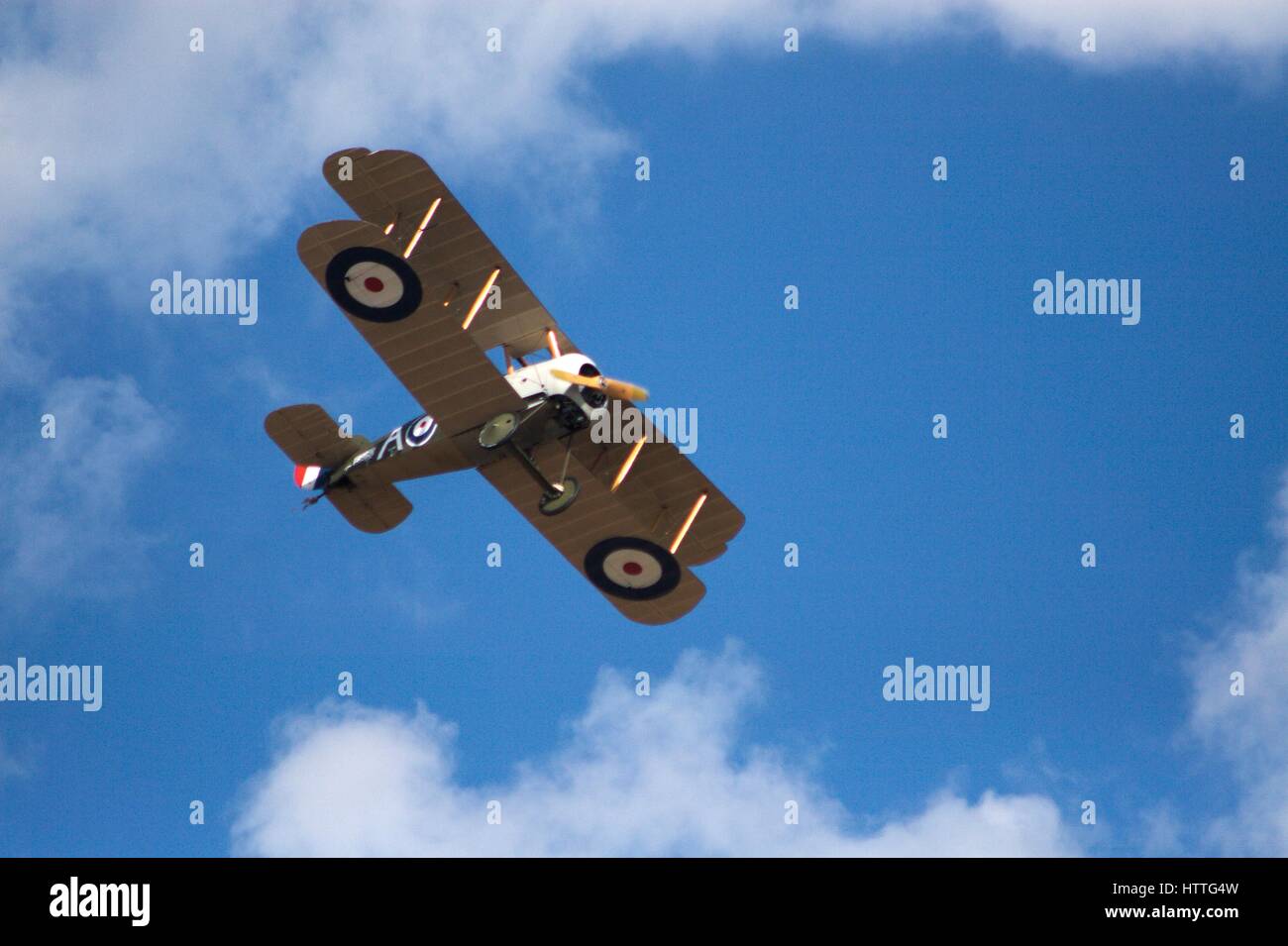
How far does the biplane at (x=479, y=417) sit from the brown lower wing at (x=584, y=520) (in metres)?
0.02

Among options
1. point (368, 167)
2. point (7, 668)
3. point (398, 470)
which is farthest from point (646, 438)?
point (7, 668)

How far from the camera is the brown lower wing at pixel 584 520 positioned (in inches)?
1145

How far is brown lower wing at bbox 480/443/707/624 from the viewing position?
2909cm

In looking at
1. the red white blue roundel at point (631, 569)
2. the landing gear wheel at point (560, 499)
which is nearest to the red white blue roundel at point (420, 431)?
the landing gear wheel at point (560, 499)

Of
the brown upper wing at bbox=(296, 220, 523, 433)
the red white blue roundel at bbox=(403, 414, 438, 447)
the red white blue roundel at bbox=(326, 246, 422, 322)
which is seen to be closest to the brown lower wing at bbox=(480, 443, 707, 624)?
the red white blue roundel at bbox=(403, 414, 438, 447)

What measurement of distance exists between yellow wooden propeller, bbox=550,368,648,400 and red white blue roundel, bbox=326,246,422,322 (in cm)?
219

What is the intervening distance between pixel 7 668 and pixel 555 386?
1009 cm

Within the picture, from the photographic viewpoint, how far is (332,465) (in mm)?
30375

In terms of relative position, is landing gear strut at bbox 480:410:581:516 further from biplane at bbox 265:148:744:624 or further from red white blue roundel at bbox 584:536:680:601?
red white blue roundel at bbox 584:536:680:601

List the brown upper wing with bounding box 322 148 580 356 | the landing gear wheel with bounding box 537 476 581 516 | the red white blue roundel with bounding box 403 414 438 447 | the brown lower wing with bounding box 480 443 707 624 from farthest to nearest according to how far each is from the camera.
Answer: the brown lower wing with bounding box 480 443 707 624 → the red white blue roundel with bounding box 403 414 438 447 → the landing gear wheel with bounding box 537 476 581 516 → the brown upper wing with bounding box 322 148 580 356
